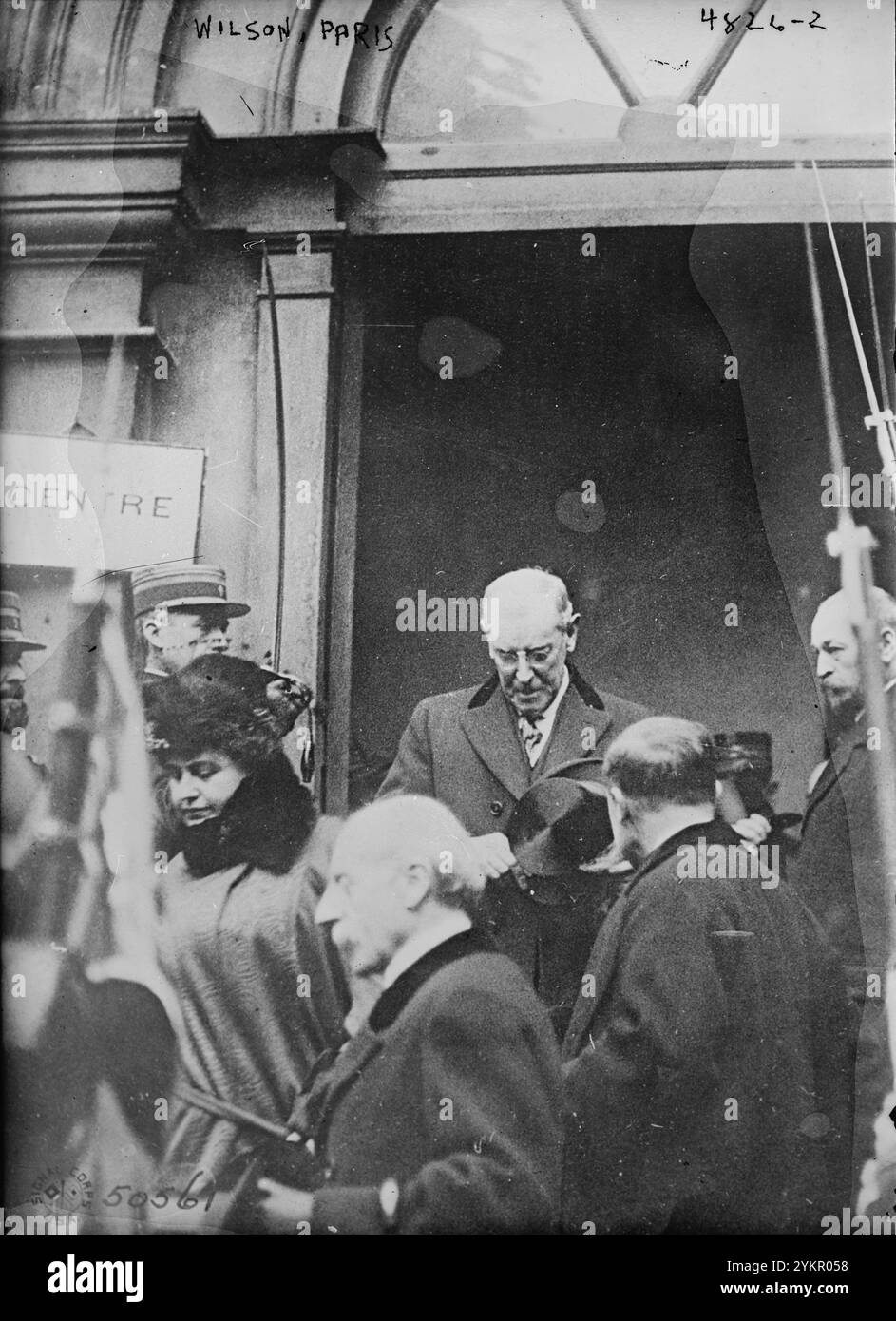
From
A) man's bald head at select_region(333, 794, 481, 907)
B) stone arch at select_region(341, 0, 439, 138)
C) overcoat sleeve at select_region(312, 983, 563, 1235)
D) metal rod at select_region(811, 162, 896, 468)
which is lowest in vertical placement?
overcoat sleeve at select_region(312, 983, 563, 1235)

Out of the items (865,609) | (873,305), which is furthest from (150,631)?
(873,305)

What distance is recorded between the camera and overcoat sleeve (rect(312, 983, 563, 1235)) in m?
3.69

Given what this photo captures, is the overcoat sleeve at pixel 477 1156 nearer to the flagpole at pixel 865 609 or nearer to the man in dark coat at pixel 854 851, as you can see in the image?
the man in dark coat at pixel 854 851

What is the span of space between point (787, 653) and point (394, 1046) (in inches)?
68.6

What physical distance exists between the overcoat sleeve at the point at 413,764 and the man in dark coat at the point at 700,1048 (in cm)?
61

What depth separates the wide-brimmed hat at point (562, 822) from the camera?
12.4 feet

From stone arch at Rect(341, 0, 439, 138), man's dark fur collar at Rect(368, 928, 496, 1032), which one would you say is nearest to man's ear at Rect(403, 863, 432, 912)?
man's dark fur collar at Rect(368, 928, 496, 1032)

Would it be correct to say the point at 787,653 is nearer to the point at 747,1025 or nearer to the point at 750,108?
the point at 747,1025

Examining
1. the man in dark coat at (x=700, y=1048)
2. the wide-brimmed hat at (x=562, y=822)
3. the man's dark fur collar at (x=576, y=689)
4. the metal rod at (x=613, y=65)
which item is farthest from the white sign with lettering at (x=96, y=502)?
the metal rod at (x=613, y=65)

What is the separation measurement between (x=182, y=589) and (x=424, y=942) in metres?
1.35

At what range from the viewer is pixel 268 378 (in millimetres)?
3914

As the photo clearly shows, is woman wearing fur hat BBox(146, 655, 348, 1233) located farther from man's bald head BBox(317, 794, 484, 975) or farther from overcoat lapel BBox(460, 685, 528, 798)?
overcoat lapel BBox(460, 685, 528, 798)

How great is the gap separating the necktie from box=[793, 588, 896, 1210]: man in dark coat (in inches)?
34.5

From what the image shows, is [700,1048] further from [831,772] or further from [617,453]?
[617,453]
